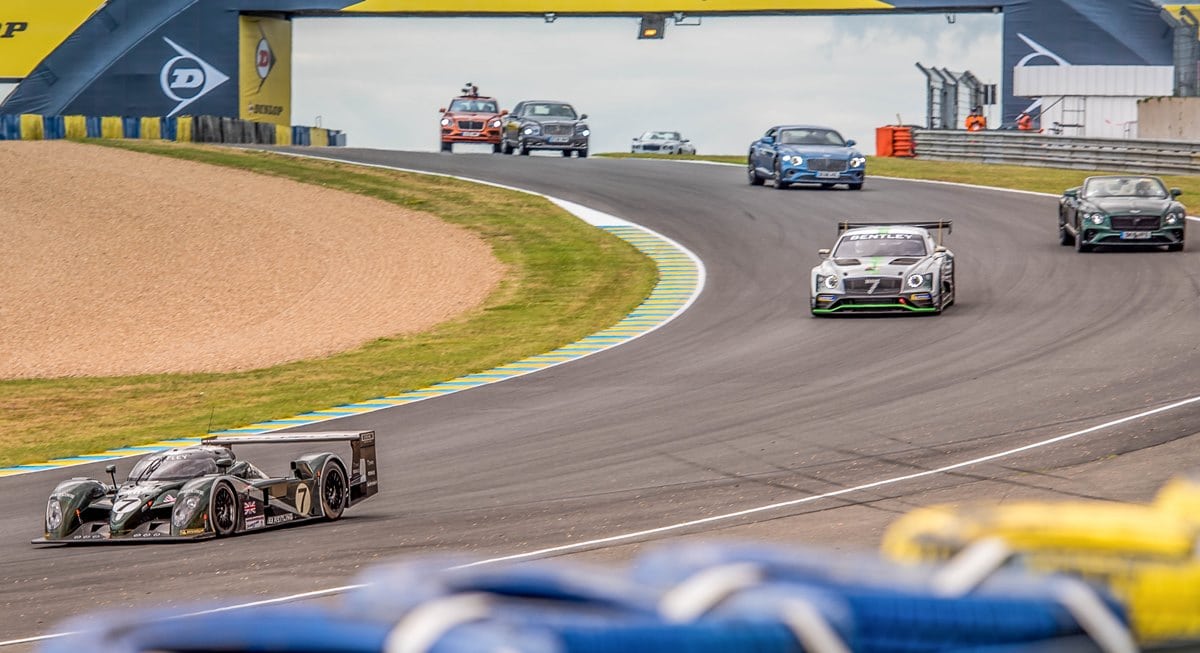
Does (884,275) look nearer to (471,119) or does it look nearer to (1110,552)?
(1110,552)

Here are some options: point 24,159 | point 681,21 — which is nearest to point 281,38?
point 681,21

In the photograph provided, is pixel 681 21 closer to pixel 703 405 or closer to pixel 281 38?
pixel 281 38

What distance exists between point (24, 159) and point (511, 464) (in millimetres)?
28781

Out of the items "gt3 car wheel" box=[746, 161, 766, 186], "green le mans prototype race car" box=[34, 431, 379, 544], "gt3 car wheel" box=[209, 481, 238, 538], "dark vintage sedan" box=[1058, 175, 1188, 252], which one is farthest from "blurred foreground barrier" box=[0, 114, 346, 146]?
"gt3 car wheel" box=[209, 481, 238, 538]

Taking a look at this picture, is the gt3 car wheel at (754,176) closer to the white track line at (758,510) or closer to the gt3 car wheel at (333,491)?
the white track line at (758,510)

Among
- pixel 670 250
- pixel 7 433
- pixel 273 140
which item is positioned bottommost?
pixel 7 433

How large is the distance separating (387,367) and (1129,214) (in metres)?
13.4

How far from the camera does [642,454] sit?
14.2m

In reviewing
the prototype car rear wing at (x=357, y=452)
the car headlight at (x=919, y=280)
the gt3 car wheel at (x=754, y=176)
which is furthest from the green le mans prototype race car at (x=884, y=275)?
the gt3 car wheel at (x=754, y=176)

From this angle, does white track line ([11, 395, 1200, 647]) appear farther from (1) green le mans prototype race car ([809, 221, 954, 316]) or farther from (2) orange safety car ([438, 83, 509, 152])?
(2) orange safety car ([438, 83, 509, 152])

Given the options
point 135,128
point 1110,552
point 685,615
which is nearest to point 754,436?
point 1110,552

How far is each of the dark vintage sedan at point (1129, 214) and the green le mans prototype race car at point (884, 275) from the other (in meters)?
5.20

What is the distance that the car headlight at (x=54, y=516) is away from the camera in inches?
462

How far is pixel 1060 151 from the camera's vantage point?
138 ft
